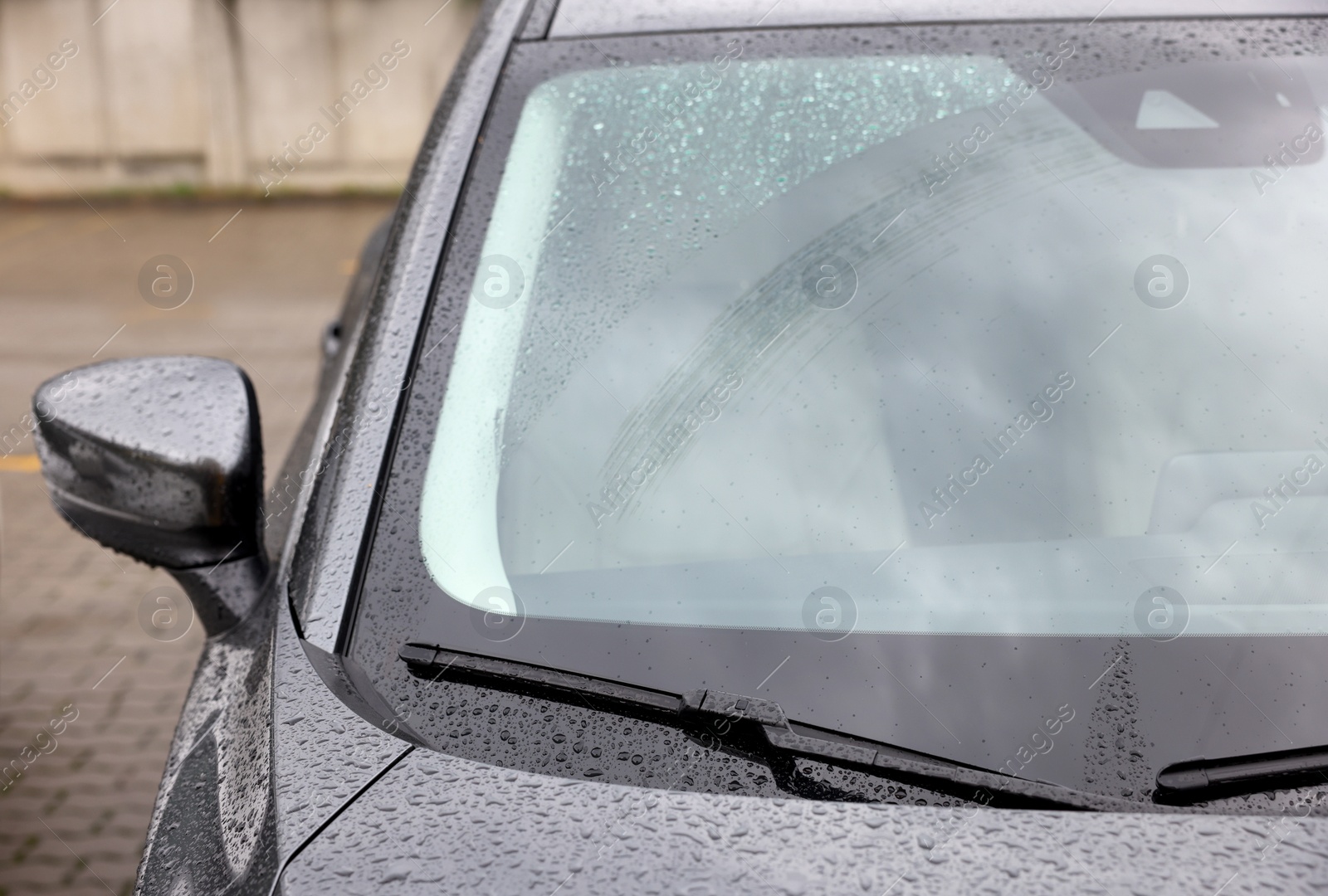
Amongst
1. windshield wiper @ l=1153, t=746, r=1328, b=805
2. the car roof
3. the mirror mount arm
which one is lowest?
the mirror mount arm

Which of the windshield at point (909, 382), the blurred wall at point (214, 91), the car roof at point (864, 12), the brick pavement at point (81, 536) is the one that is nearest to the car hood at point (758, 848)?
the windshield at point (909, 382)

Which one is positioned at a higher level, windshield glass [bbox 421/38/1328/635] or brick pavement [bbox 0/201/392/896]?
windshield glass [bbox 421/38/1328/635]

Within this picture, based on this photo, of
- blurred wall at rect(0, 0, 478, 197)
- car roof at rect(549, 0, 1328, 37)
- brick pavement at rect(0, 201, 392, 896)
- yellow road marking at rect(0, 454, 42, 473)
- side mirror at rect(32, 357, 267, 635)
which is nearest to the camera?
side mirror at rect(32, 357, 267, 635)

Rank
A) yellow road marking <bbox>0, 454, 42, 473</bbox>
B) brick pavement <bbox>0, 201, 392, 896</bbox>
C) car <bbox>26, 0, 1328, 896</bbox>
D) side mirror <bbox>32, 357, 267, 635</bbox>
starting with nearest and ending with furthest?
car <bbox>26, 0, 1328, 896</bbox> < side mirror <bbox>32, 357, 267, 635</bbox> < brick pavement <bbox>0, 201, 392, 896</bbox> < yellow road marking <bbox>0, 454, 42, 473</bbox>

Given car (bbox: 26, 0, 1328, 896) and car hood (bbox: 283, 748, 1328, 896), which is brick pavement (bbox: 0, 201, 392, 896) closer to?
car (bbox: 26, 0, 1328, 896)

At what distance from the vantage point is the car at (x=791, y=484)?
41.3 inches

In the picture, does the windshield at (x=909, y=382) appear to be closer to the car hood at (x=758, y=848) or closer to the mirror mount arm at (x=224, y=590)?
the car hood at (x=758, y=848)

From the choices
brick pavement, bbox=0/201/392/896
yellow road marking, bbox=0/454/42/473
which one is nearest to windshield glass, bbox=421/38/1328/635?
brick pavement, bbox=0/201/392/896

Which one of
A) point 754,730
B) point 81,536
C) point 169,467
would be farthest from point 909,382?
point 81,536

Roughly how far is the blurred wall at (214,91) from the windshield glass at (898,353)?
1256 centimetres

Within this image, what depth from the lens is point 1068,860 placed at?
3.15 feet

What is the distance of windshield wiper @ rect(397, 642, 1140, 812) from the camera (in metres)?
1.07

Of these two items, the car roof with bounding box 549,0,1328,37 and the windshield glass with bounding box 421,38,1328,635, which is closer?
the windshield glass with bounding box 421,38,1328,635

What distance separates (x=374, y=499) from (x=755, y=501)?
16.2 inches
